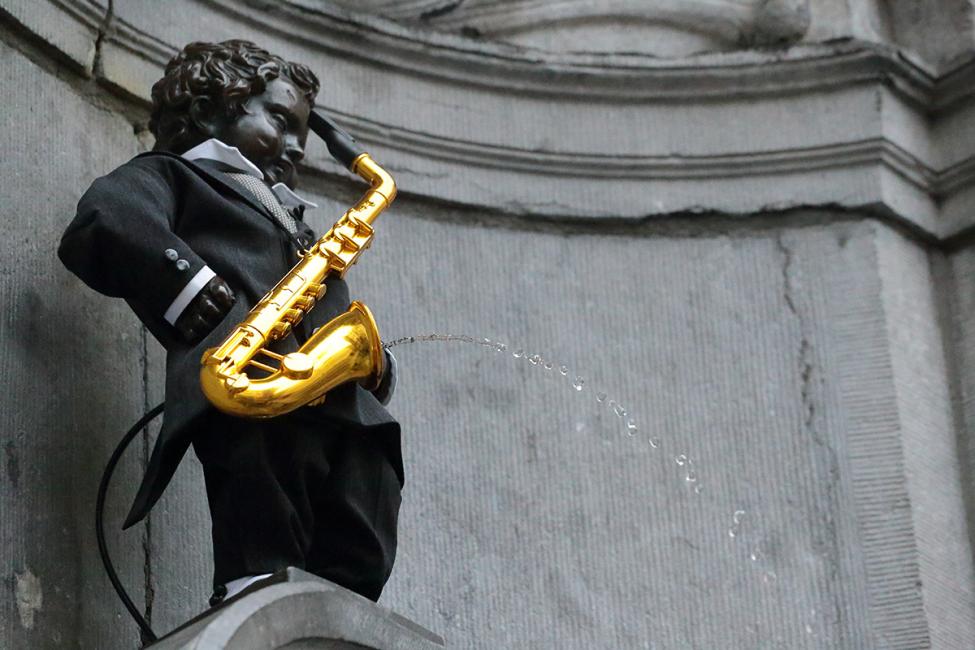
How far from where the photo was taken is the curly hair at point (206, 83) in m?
3.74

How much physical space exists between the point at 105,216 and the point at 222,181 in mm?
243

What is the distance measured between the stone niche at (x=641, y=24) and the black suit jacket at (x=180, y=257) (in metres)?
1.32

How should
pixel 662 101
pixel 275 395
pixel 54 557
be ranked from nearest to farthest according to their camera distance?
pixel 275 395, pixel 54 557, pixel 662 101

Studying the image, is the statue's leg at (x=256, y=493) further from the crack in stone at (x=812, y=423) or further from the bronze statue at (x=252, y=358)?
the crack in stone at (x=812, y=423)

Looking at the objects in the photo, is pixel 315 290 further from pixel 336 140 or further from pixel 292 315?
pixel 336 140

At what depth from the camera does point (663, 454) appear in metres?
4.33

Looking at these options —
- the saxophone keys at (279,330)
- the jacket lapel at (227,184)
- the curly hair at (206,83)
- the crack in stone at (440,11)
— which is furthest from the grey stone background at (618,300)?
the saxophone keys at (279,330)

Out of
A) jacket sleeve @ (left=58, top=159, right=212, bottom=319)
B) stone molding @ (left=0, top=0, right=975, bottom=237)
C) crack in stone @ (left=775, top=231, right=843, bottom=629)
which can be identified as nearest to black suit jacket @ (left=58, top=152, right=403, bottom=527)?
jacket sleeve @ (left=58, top=159, right=212, bottom=319)

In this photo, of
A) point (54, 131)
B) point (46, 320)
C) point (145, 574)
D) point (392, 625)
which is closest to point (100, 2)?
point (54, 131)

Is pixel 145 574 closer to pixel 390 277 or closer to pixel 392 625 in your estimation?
pixel 392 625

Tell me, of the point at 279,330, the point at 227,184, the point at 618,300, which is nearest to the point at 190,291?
the point at 279,330

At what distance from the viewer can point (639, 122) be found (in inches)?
187

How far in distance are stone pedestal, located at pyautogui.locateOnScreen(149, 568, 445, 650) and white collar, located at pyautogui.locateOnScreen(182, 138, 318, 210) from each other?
2.51ft

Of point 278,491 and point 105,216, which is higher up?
point 105,216
